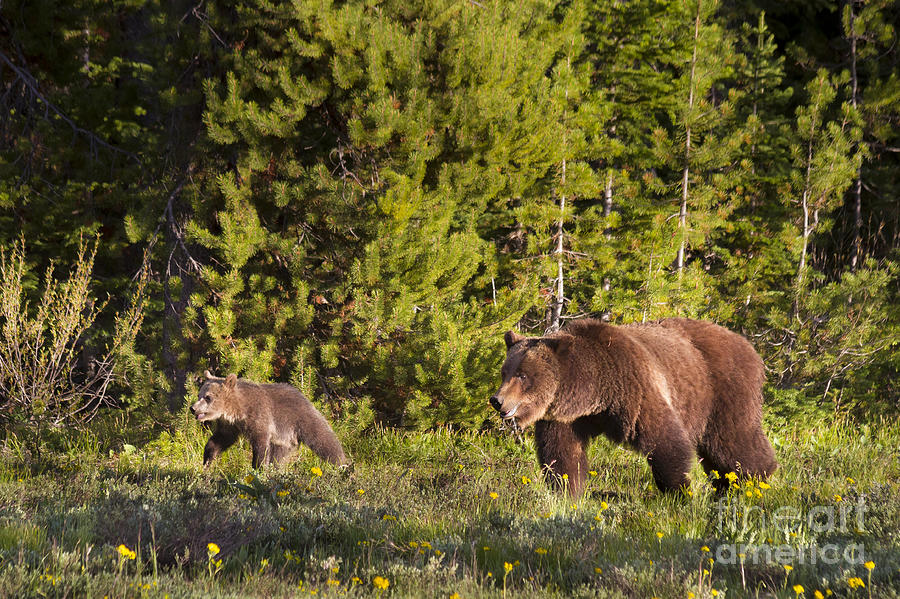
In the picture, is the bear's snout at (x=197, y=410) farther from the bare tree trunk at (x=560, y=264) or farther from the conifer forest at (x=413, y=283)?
the bare tree trunk at (x=560, y=264)

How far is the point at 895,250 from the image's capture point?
10383 mm

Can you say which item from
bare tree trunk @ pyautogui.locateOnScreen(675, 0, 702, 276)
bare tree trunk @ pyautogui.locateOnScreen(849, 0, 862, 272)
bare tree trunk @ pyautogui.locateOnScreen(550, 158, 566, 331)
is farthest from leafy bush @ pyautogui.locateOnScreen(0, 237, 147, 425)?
bare tree trunk @ pyautogui.locateOnScreen(849, 0, 862, 272)

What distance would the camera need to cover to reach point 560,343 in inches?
225

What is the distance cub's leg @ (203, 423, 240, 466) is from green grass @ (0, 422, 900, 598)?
0.76 ft

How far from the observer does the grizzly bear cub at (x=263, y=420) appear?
6980 mm

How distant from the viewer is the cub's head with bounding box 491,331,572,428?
220 inches

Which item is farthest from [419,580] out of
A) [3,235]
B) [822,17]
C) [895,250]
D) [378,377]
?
[822,17]

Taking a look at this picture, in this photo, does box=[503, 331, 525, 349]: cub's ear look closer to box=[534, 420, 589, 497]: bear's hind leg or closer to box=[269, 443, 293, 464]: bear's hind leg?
box=[534, 420, 589, 497]: bear's hind leg

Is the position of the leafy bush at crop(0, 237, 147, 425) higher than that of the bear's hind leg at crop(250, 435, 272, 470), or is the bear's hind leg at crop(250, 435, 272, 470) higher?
the leafy bush at crop(0, 237, 147, 425)

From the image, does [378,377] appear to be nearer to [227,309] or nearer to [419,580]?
[227,309]

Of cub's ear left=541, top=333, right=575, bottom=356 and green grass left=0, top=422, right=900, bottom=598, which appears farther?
cub's ear left=541, top=333, right=575, bottom=356

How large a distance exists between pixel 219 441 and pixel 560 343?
366 cm

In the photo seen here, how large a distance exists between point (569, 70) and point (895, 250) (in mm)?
5351

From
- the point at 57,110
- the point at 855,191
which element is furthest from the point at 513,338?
the point at 855,191
